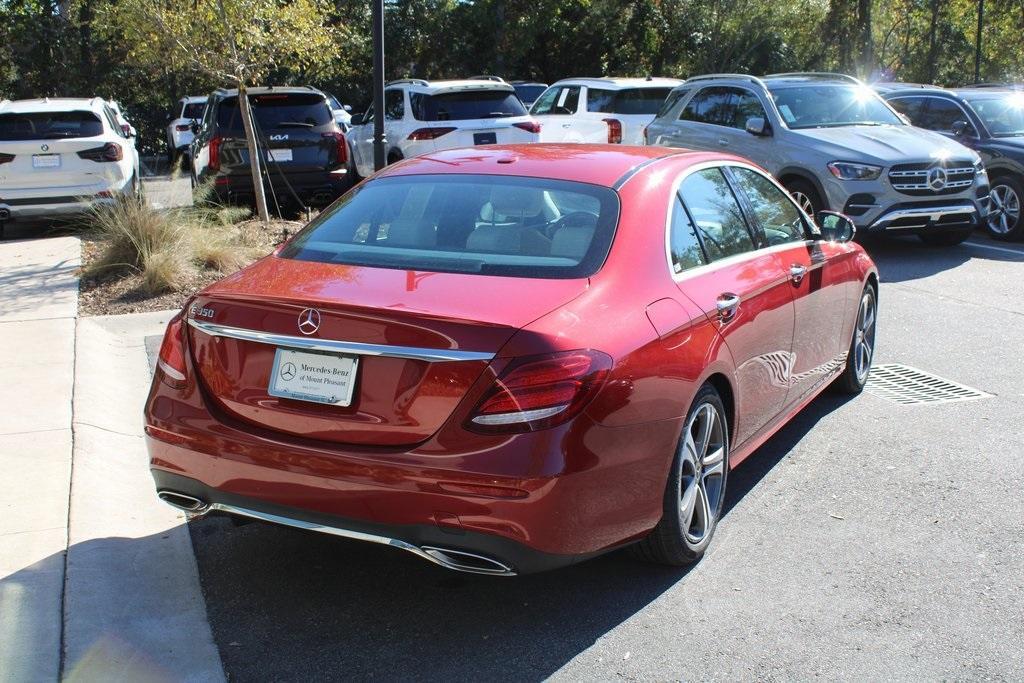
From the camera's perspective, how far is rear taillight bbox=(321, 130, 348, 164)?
14.1 m

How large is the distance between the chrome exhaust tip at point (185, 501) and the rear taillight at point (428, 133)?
446 inches

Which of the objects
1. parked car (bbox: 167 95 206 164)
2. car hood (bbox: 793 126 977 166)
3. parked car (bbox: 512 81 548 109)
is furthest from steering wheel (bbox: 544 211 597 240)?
parked car (bbox: 512 81 548 109)

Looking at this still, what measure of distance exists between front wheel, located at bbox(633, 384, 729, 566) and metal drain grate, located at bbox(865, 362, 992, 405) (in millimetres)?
2579

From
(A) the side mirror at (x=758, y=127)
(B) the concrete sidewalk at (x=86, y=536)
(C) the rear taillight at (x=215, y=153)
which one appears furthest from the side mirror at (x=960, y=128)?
(B) the concrete sidewalk at (x=86, y=536)

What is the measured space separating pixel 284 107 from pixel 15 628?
10947mm

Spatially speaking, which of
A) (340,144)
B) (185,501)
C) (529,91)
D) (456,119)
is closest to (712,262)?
(185,501)

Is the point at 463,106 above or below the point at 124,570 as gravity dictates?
above

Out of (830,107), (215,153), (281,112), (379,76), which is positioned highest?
(379,76)

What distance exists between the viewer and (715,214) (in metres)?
5.07

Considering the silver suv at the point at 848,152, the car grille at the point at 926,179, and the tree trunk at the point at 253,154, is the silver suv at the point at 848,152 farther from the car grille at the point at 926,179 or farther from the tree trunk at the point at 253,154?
the tree trunk at the point at 253,154

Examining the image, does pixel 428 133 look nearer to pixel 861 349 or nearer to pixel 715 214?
pixel 861 349

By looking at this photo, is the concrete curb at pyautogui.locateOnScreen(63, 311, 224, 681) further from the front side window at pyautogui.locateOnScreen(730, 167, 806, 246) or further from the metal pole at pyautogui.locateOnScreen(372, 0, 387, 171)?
the metal pole at pyautogui.locateOnScreen(372, 0, 387, 171)

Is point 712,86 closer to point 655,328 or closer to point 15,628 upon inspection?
point 655,328

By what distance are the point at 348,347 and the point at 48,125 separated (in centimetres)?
1095
